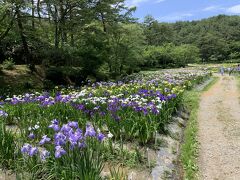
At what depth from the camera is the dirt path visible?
5.96 m

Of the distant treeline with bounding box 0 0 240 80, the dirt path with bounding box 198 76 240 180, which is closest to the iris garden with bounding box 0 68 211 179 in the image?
the dirt path with bounding box 198 76 240 180

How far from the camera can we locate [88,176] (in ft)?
13.4

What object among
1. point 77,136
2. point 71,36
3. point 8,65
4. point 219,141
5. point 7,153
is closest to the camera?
point 77,136

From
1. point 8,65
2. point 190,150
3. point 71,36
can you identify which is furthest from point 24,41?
point 190,150

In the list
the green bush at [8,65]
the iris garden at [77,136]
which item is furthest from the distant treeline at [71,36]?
the iris garden at [77,136]

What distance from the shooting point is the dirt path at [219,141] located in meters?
5.96

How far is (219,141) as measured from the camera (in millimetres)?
7773

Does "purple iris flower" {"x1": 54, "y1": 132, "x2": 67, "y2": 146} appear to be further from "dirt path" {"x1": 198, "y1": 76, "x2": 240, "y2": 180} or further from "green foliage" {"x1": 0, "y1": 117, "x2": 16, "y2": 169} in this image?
"dirt path" {"x1": 198, "y1": 76, "x2": 240, "y2": 180}

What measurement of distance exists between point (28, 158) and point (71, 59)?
643 inches

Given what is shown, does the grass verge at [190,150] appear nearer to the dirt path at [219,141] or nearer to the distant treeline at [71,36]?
the dirt path at [219,141]

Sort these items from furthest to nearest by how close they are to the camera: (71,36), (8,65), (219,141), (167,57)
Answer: (167,57) → (71,36) → (8,65) → (219,141)

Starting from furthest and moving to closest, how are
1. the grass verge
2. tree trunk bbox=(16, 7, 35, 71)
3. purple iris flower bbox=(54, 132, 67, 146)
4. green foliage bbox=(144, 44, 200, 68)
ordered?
green foliage bbox=(144, 44, 200, 68), tree trunk bbox=(16, 7, 35, 71), the grass verge, purple iris flower bbox=(54, 132, 67, 146)

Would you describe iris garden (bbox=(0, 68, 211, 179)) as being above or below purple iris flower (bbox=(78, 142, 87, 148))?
below

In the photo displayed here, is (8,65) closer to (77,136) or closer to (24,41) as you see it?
(24,41)
